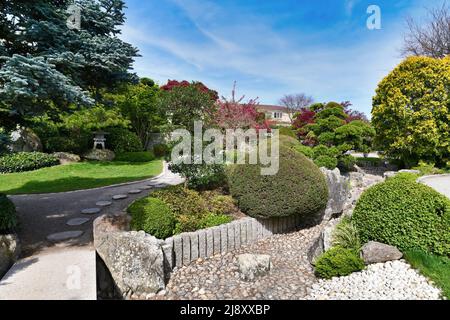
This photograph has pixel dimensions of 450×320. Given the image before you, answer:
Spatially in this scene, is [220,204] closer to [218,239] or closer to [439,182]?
[218,239]

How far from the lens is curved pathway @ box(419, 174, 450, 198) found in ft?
25.2

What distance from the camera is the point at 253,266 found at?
13.6 ft

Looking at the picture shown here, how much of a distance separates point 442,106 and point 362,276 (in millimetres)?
11292

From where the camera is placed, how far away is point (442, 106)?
11.1 m

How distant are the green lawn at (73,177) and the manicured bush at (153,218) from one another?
14.7 feet

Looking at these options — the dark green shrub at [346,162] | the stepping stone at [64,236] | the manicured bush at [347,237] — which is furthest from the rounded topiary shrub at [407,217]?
the dark green shrub at [346,162]

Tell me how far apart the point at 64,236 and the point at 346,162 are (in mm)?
12131

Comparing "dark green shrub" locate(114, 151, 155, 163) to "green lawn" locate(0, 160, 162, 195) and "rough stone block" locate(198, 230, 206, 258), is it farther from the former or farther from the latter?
"rough stone block" locate(198, 230, 206, 258)

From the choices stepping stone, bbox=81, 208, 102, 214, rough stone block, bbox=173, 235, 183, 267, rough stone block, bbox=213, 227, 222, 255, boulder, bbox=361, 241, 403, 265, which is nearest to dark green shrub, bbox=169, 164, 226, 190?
rough stone block, bbox=213, 227, 222, 255

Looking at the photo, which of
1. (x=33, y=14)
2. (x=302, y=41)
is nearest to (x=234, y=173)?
(x=33, y=14)

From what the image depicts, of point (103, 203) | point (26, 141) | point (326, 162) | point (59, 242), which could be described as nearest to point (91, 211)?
point (103, 203)

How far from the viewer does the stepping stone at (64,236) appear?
453cm

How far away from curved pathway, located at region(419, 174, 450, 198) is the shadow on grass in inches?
391
